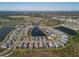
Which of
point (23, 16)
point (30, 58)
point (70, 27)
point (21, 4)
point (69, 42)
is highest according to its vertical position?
point (21, 4)

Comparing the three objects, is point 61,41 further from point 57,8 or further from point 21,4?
point 21,4

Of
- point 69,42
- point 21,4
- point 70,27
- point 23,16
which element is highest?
point 21,4

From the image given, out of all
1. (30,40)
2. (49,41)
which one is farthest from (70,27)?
(30,40)

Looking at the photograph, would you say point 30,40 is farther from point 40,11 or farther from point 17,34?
point 40,11

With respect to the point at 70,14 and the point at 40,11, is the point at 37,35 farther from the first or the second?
the point at 70,14

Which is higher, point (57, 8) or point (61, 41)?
point (57, 8)

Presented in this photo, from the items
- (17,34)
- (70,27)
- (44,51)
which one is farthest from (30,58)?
(70,27)

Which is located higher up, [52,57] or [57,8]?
[57,8]

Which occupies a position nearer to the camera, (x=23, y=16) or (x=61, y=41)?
(x=61, y=41)
